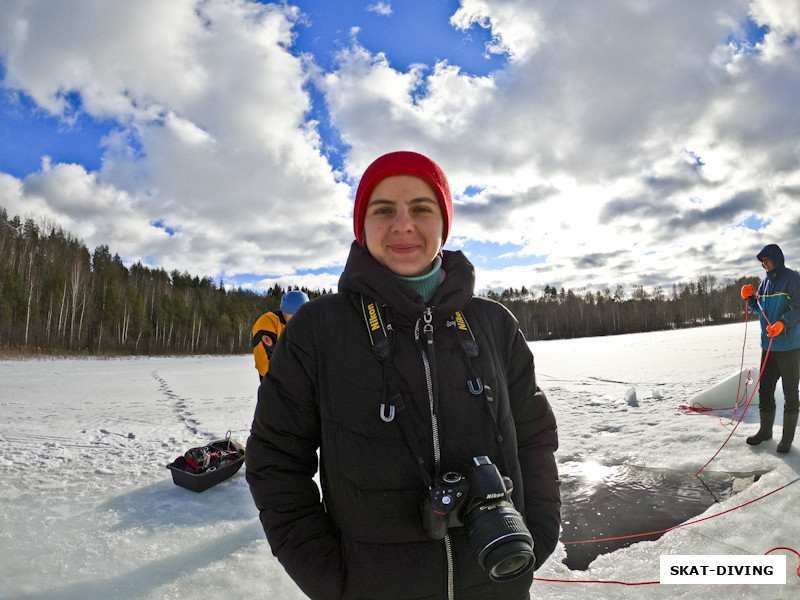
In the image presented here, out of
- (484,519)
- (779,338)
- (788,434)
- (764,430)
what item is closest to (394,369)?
(484,519)

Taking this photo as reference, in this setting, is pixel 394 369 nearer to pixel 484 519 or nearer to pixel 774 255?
pixel 484 519

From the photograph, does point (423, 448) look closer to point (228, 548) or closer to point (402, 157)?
point (402, 157)

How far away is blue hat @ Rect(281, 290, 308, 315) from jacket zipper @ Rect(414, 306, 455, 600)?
11.6 feet

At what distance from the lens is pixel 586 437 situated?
18.8ft

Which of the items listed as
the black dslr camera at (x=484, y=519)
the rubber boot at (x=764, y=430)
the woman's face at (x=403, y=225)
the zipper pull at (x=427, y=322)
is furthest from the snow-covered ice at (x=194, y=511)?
the woman's face at (x=403, y=225)

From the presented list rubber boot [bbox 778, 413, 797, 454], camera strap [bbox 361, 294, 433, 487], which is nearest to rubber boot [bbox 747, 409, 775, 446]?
rubber boot [bbox 778, 413, 797, 454]

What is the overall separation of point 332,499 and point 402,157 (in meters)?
1.05

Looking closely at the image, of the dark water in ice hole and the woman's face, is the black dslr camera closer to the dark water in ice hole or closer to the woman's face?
the woman's face

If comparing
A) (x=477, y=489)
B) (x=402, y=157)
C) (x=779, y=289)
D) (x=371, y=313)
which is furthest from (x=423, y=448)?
(x=779, y=289)

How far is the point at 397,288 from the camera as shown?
4.08ft

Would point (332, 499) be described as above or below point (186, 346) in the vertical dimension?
above

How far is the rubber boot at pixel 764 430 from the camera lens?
465cm

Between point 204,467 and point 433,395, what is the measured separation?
146 inches

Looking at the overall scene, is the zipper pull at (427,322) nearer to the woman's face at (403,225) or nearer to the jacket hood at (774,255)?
the woman's face at (403,225)
